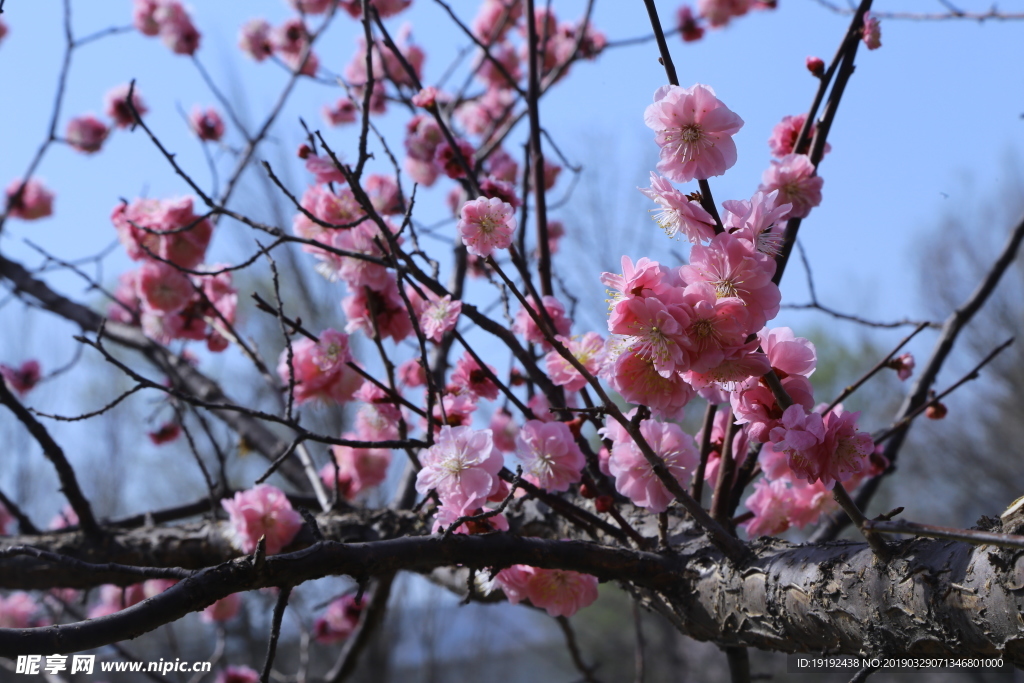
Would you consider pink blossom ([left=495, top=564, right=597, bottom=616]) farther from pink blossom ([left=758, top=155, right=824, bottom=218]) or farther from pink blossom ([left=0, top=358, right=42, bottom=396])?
pink blossom ([left=0, top=358, right=42, bottom=396])

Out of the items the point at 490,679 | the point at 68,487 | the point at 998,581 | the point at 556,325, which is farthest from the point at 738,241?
the point at 490,679

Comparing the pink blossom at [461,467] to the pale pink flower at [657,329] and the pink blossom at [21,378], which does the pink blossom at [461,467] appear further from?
the pink blossom at [21,378]

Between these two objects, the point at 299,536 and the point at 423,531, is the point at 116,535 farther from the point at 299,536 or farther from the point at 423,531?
the point at 423,531

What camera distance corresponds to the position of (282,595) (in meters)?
0.97

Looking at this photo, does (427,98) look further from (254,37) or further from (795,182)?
(254,37)

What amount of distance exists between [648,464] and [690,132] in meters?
0.55

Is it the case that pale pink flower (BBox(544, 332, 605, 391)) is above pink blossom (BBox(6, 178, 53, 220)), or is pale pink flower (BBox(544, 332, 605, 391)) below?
below

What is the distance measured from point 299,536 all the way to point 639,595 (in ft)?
2.79

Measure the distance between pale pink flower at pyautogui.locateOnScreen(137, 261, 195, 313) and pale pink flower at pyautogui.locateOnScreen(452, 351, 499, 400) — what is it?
1.06 m

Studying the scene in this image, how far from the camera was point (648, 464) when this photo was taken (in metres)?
1.24

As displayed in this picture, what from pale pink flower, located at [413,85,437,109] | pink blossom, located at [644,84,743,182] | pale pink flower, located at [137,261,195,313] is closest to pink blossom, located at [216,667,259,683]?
pale pink flower, located at [137,261,195,313]

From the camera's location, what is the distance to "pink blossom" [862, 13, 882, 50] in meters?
1.50

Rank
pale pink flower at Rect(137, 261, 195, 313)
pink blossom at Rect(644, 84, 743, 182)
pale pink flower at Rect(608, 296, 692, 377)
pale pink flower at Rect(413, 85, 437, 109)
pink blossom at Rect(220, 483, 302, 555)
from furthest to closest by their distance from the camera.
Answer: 1. pale pink flower at Rect(137, 261, 195, 313)
2. pink blossom at Rect(220, 483, 302, 555)
3. pale pink flower at Rect(413, 85, 437, 109)
4. pink blossom at Rect(644, 84, 743, 182)
5. pale pink flower at Rect(608, 296, 692, 377)

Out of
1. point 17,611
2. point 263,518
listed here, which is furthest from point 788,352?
point 17,611
